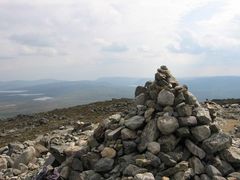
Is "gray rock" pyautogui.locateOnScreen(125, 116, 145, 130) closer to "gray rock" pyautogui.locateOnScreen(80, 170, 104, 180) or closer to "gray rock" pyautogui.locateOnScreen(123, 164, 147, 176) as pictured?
"gray rock" pyautogui.locateOnScreen(123, 164, 147, 176)

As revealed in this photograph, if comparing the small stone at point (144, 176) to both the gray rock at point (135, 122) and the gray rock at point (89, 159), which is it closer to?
the gray rock at point (89, 159)

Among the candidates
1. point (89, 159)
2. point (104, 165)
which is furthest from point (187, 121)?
point (89, 159)

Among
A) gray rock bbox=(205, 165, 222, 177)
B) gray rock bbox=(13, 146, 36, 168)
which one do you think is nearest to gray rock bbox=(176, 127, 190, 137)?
gray rock bbox=(205, 165, 222, 177)

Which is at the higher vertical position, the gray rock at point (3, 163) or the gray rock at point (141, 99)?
the gray rock at point (141, 99)

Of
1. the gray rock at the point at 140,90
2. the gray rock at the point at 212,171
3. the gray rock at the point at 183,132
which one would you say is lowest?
the gray rock at the point at 212,171

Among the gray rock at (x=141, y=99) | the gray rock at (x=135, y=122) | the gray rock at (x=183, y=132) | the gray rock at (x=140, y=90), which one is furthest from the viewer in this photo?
the gray rock at (x=140, y=90)

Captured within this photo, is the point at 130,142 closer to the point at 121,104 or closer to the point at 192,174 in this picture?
the point at 192,174

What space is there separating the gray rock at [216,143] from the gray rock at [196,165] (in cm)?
78

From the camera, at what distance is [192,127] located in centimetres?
2045

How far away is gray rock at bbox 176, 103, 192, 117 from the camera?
20625 mm

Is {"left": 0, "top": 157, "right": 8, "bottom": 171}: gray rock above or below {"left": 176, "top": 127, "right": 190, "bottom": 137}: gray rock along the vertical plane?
below

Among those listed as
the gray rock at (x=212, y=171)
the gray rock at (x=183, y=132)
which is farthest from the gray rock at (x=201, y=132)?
the gray rock at (x=212, y=171)

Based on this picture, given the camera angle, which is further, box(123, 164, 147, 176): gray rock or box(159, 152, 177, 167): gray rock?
box(159, 152, 177, 167): gray rock

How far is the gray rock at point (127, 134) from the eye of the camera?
67.2 feet
